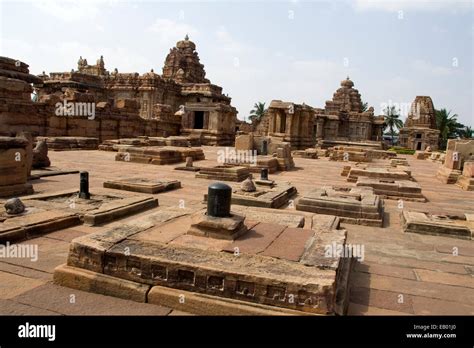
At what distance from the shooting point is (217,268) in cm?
297

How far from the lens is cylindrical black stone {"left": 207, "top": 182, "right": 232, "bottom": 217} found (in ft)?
12.7

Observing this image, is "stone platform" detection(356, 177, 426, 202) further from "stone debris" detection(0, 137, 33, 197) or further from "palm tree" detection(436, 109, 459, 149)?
"palm tree" detection(436, 109, 459, 149)

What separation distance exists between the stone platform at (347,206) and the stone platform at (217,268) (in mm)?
2542

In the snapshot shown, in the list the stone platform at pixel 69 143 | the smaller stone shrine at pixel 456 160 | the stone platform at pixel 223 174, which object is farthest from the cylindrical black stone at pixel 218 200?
the stone platform at pixel 69 143

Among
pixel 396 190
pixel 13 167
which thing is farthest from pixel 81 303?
pixel 396 190

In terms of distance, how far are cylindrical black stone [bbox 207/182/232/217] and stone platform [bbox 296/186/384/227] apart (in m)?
2.98

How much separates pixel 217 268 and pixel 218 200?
1.03 m

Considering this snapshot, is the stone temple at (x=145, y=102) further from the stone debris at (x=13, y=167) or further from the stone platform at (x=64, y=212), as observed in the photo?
the stone platform at (x=64, y=212)

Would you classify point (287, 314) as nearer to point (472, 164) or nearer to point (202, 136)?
point (472, 164)

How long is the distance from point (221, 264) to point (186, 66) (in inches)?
1551

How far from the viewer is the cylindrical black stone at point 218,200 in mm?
3873

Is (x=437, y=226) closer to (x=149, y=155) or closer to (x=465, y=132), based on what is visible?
(x=149, y=155)

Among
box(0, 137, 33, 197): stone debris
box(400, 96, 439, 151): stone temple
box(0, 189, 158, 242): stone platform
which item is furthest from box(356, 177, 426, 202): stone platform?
box(400, 96, 439, 151): stone temple
